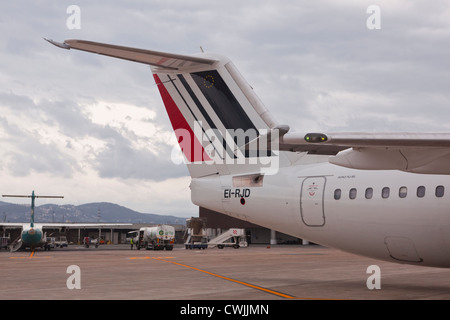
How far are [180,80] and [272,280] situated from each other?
7.07 metres

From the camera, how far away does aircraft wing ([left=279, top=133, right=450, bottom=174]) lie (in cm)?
998

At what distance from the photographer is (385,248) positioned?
14781 millimetres

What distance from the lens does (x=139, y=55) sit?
1390 centimetres

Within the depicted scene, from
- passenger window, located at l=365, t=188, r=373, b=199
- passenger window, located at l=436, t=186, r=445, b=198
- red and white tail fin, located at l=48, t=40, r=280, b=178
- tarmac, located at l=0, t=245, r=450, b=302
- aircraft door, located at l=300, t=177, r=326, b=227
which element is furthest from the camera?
red and white tail fin, located at l=48, t=40, r=280, b=178

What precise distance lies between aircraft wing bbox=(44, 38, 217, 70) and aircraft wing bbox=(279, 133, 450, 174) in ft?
14.1

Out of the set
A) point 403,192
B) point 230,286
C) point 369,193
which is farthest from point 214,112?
point 403,192

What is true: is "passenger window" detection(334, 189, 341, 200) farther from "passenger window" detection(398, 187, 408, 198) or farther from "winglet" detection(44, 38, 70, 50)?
"winglet" detection(44, 38, 70, 50)

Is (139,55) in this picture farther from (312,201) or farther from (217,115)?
(312,201)

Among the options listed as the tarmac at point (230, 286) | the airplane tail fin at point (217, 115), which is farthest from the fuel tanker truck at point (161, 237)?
the airplane tail fin at point (217, 115)

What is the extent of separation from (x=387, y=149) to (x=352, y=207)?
14.8 ft

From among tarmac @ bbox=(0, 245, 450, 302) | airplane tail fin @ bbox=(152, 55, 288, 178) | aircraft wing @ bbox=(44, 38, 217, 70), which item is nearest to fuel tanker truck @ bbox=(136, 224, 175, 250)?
tarmac @ bbox=(0, 245, 450, 302)

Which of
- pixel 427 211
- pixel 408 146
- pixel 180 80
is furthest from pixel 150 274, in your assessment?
pixel 408 146

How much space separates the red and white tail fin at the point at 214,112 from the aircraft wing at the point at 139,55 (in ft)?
0.10

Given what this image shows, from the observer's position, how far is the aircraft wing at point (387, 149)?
32.7ft
